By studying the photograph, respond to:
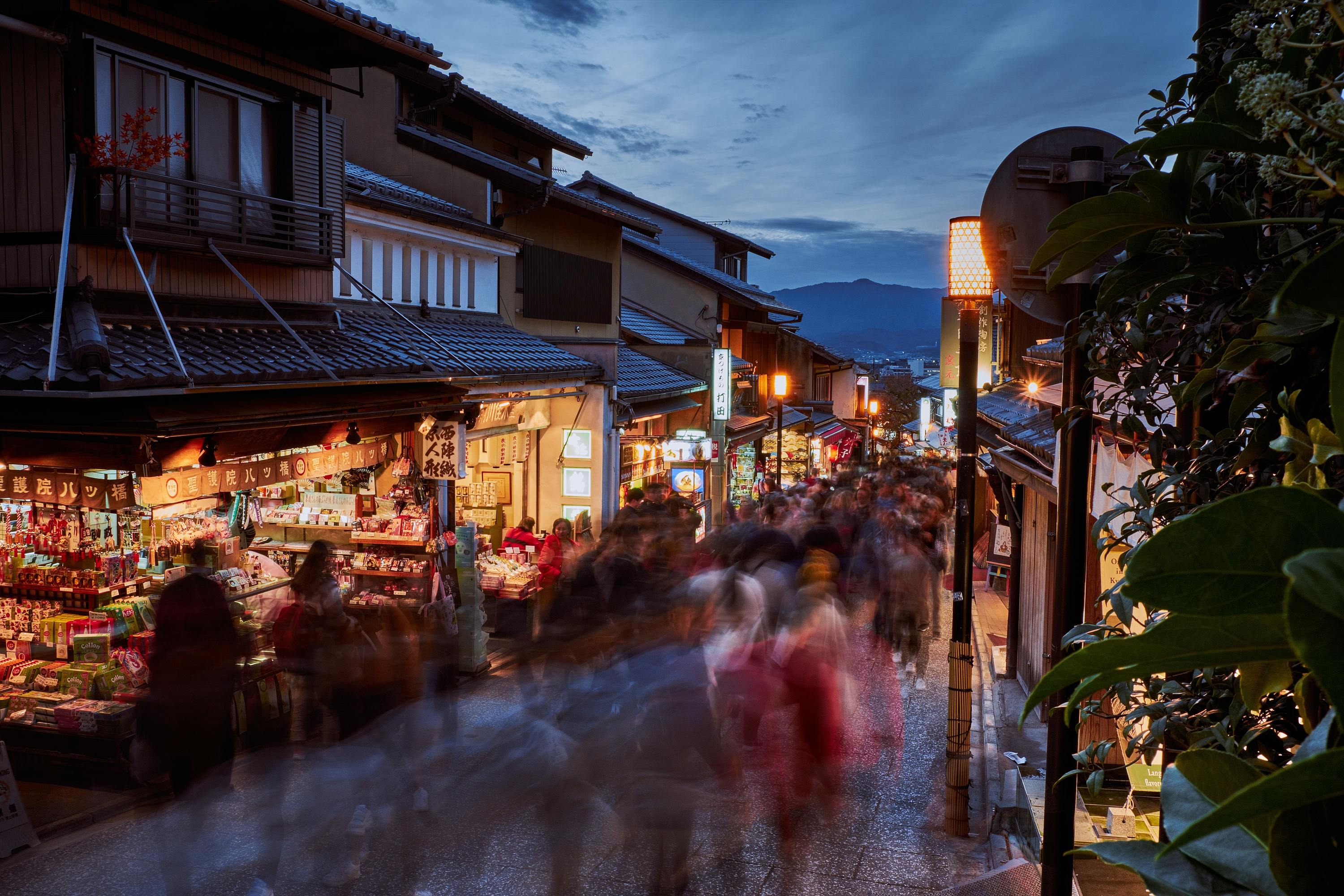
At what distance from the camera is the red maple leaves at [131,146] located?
8.78m

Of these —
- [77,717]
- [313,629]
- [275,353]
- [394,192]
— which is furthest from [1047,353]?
[77,717]

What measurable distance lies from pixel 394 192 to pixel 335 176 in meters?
2.13

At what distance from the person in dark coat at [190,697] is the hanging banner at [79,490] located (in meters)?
1.85

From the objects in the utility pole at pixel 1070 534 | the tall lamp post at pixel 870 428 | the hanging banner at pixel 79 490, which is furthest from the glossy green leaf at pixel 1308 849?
the tall lamp post at pixel 870 428

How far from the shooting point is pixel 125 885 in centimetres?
719

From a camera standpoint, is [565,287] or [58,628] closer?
[58,628]

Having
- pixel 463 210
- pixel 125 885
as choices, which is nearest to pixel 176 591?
pixel 125 885

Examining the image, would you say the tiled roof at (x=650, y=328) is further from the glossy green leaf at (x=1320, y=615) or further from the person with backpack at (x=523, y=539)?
the glossy green leaf at (x=1320, y=615)

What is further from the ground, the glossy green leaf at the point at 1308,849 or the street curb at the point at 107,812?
the glossy green leaf at the point at 1308,849

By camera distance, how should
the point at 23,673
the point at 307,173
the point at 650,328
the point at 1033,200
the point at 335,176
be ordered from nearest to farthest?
the point at 1033,200 → the point at 23,673 → the point at 307,173 → the point at 335,176 → the point at 650,328

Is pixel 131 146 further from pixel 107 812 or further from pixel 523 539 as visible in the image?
pixel 523 539

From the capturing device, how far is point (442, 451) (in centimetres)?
1290

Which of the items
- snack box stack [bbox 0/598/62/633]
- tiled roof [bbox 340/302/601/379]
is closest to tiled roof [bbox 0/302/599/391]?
tiled roof [bbox 340/302/601/379]

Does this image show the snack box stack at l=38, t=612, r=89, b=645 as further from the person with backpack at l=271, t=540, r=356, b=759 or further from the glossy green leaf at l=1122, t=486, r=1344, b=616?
the glossy green leaf at l=1122, t=486, r=1344, b=616
